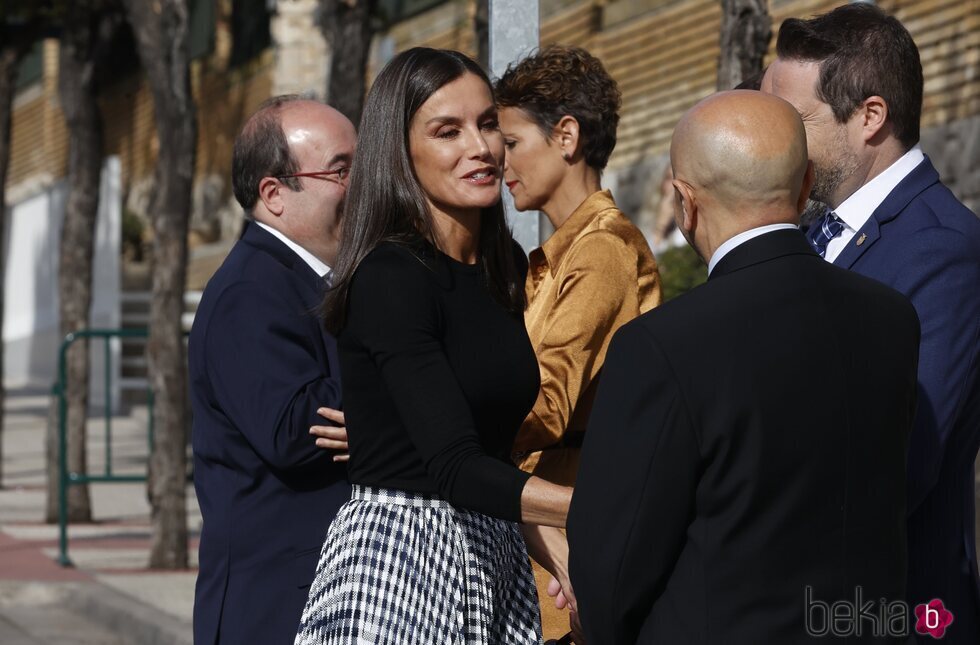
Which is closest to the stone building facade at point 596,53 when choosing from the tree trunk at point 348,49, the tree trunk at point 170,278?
the tree trunk at point 348,49

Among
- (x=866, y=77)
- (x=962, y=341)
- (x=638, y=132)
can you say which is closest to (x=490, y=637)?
(x=962, y=341)

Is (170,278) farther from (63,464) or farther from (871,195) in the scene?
(871,195)

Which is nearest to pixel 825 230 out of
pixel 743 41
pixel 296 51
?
pixel 743 41

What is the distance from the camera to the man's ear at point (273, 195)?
404cm

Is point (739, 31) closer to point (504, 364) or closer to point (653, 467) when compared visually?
point (504, 364)

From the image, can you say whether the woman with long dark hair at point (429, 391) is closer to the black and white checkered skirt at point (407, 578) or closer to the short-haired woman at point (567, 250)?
the black and white checkered skirt at point (407, 578)

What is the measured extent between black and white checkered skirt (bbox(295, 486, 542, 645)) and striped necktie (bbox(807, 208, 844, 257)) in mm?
858

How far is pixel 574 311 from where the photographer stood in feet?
12.1

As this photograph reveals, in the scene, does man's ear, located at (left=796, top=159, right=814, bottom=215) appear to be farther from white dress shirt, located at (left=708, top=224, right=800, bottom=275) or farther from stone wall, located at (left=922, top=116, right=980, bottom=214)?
stone wall, located at (left=922, top=116, right=980, bottom=214)

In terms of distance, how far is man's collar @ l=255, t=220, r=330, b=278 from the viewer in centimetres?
396

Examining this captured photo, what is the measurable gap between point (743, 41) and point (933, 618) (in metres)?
4.00

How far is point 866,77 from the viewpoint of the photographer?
10.6 feet

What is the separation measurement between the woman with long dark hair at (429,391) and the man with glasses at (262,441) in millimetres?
282

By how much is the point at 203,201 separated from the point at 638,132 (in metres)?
16.1
